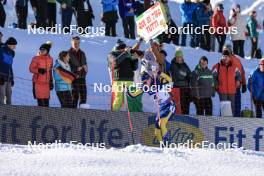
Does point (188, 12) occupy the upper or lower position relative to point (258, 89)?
upper

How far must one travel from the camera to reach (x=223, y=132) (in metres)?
14.6

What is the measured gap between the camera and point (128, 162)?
10000 millimetres

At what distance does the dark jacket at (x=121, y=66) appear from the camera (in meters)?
14.3

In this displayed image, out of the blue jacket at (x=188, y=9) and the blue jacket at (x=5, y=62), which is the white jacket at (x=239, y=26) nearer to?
the blue jacket at (x=188, y=9)

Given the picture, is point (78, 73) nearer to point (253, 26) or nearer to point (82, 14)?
point (82, 14)

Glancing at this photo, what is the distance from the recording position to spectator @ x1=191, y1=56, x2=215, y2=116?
50.5ft

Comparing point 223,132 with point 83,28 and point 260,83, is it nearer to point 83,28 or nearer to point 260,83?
point 260,83

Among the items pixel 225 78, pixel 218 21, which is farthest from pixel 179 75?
pixel 218 21

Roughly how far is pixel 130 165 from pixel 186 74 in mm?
5856

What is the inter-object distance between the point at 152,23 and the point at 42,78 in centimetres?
249

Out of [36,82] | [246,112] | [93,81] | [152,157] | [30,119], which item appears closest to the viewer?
[152,157]

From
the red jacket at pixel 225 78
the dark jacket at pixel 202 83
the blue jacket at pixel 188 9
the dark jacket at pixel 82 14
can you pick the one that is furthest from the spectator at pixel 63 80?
the blue jacket at pixel 188 9

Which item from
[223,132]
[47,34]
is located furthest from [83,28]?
[223,132]

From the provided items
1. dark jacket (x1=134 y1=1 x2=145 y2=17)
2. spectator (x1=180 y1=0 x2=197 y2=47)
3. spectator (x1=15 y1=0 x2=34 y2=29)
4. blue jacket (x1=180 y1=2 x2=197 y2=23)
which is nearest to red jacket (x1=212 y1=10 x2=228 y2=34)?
spectator (x1=180 y1=0 x2=197 y2=47)
